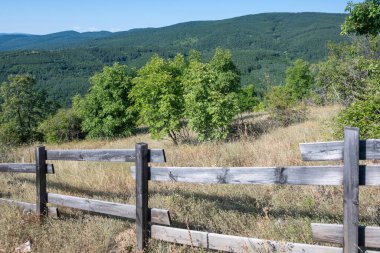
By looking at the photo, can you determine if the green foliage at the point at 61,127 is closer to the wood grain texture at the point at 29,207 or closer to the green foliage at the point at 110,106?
the green foliage at the point at 110,106

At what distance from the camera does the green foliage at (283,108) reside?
18.5 m

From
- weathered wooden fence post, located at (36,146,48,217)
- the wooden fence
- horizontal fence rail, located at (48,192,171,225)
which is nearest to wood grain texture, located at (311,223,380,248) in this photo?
the wooden fence

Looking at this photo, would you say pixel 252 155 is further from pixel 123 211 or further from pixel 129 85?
pixel 129 85

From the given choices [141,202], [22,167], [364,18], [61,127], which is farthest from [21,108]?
[141,202]

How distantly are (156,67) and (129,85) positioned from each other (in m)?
20.7

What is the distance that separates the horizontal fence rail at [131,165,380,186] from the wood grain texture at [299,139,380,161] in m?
0.09

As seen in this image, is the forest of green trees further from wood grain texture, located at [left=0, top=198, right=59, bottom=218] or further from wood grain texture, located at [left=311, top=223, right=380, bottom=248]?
wood grain texture, located at [left=0, top=198, right=59, bottom=218]

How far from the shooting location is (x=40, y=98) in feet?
172

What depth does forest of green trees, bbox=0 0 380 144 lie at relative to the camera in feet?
30.2

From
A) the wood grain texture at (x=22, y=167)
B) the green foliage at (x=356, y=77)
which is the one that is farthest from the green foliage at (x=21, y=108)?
the green foliage at (x=356, y=77)

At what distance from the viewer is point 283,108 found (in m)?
19.6

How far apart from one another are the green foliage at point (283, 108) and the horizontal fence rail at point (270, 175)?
15.0 metres

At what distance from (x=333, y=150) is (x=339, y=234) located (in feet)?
2.60

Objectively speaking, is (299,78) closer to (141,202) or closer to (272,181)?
(141,202)
